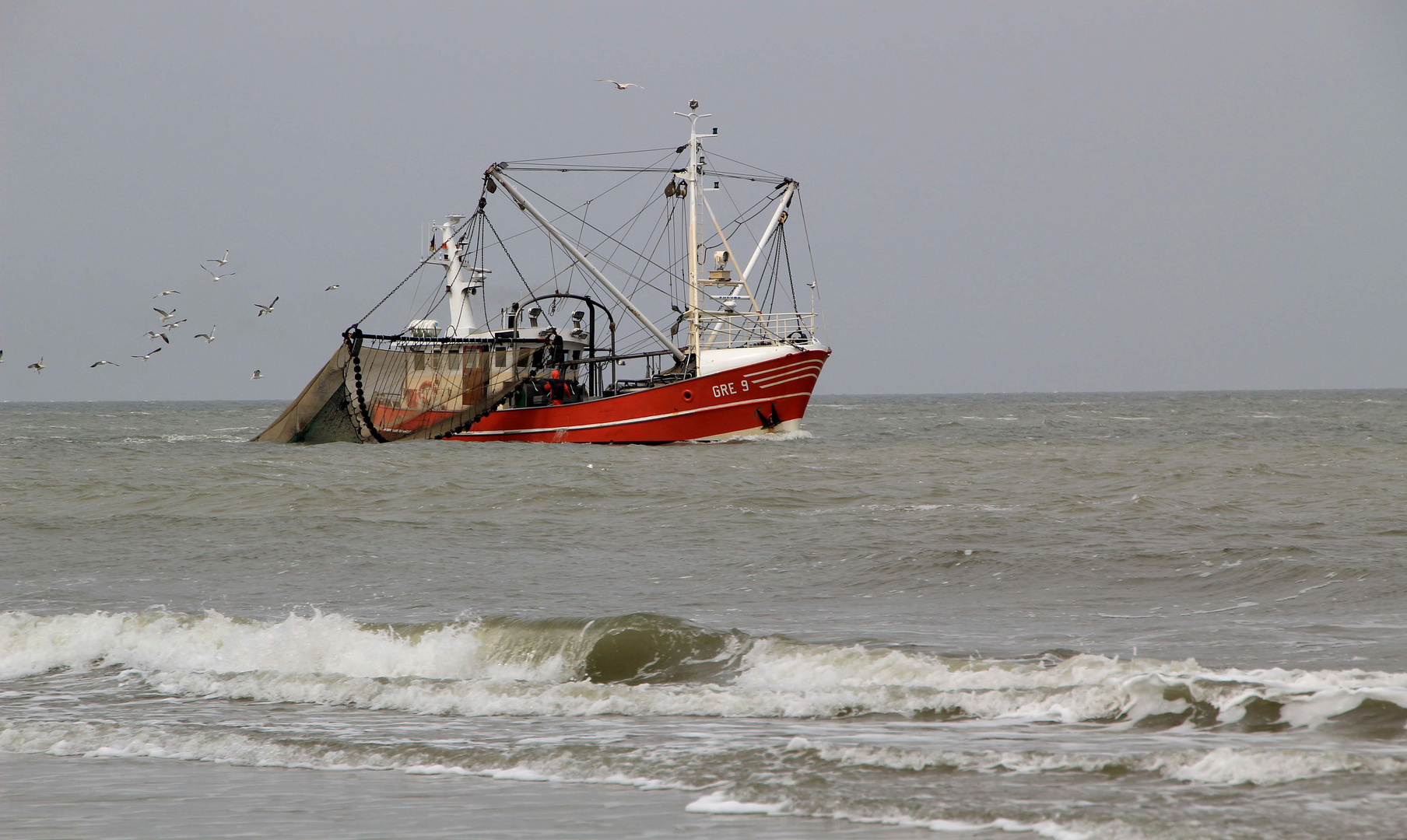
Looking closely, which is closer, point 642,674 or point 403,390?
point 642,674

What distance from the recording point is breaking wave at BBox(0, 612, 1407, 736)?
6.80 m

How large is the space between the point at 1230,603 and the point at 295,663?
8478 millimetres

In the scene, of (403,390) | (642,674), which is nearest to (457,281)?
(403,390)

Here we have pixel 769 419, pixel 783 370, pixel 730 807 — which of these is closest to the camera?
pixel 730 807

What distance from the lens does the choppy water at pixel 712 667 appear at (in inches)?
216

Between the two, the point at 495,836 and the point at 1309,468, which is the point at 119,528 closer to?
the point at 495,836

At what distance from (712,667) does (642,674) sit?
0.54 metres

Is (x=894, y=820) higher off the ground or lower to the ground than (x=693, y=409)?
lower

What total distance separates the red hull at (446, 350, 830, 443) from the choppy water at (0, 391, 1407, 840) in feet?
52.2

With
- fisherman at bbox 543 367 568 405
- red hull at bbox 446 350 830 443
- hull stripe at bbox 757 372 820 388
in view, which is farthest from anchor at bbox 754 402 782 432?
fisherman at bbox 543 367 568 405

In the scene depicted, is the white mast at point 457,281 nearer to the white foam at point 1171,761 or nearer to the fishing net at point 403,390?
the fishing net at point 403,390

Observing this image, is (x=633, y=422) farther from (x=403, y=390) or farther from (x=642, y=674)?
(x=642, y=674)

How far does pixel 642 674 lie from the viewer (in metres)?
8.69

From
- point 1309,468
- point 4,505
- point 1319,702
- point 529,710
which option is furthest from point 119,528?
point 1309,468
